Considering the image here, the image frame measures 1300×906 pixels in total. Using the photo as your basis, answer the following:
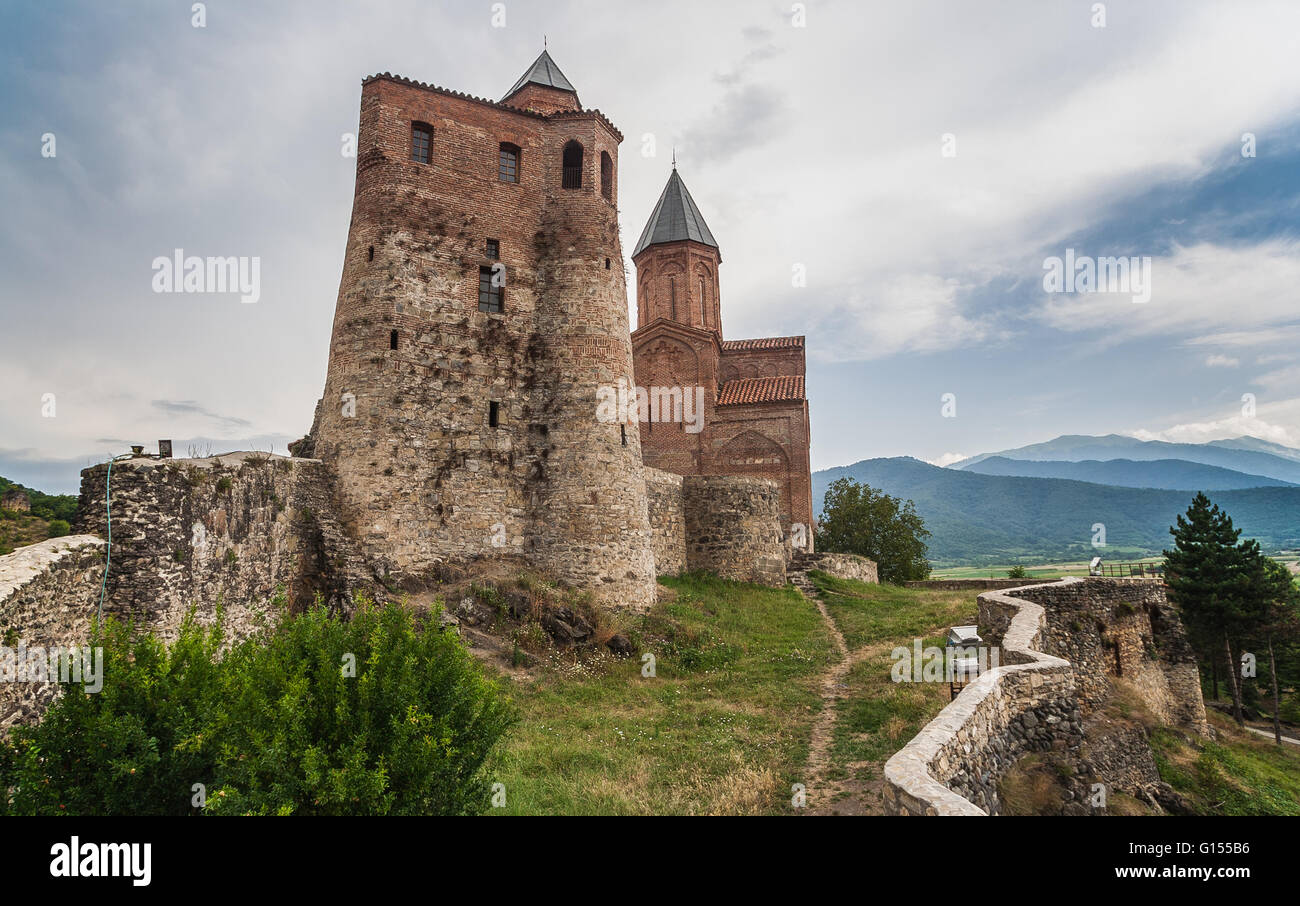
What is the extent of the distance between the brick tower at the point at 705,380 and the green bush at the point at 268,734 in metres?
28.3

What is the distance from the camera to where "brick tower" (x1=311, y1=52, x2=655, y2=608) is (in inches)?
656

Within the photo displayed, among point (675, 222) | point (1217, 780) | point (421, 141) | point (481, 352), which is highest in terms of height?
point (675, 222)

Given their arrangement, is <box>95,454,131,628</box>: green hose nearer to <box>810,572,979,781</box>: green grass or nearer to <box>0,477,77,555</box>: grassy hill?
<box>0,477,77,555</box>: grassy hill

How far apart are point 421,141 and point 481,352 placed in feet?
20.3

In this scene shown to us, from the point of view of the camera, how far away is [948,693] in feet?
38.6

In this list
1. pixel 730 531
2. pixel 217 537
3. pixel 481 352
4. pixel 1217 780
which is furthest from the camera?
Answer: pixel 730 531

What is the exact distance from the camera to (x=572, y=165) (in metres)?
20.7

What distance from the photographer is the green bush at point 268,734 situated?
517 cm
